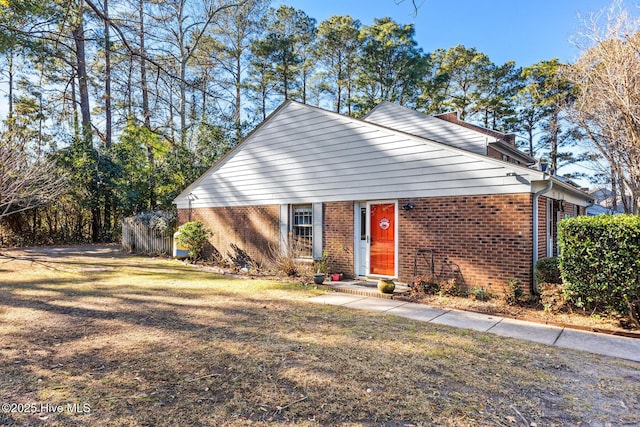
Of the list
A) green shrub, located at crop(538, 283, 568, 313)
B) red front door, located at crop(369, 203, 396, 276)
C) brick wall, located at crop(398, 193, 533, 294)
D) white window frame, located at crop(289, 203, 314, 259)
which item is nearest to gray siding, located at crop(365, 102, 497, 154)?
red front door, located at crop(369, 203, 396, 276)

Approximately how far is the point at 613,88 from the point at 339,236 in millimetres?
9584

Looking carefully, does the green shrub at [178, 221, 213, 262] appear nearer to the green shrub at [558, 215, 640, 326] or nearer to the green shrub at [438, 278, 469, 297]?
the green shrub at [438, 278, 469, 297]

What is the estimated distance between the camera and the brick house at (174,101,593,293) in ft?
22.8

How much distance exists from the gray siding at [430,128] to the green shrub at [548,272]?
242 inches

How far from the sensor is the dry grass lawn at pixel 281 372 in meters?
2.81

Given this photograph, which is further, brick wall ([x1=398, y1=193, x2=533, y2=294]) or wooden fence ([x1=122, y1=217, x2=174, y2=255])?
wooden fence ([x1=122, y1=217, x2=174, y2=255])

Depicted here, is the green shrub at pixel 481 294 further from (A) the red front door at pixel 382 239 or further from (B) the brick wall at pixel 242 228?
(B) the brick wall at pixel 242 228

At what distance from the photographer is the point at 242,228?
11977 millimetres

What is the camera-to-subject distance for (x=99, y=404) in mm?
2881

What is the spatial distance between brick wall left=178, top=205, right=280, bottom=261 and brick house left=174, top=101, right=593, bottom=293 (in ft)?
0.12

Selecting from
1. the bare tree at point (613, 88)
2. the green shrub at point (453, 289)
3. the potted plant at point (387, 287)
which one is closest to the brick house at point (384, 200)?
the green shrub at point (453, 289)

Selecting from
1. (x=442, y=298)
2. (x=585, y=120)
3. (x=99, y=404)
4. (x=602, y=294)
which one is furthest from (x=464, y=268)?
(x=585, y=120)

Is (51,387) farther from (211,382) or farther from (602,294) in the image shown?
(602,294)

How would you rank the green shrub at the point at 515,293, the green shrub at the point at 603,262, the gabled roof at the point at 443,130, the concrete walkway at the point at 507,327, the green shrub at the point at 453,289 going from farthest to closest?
the gabled roof at the point at 443,130 < the green shrub at the point at 453,289 < the green shrub at the point at 515,293 < the green shrub at the point at 603,262 < the concrete walkway at the point at 507,327
